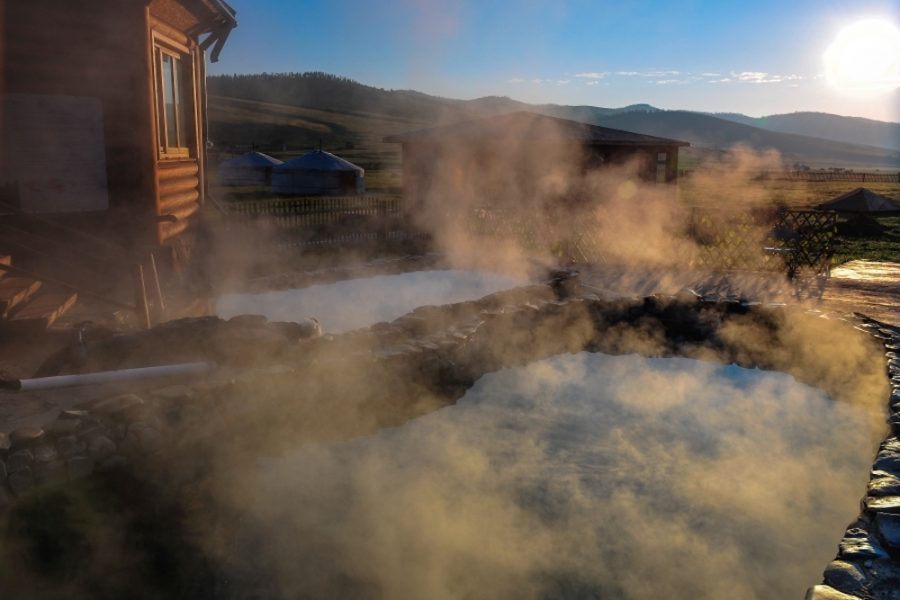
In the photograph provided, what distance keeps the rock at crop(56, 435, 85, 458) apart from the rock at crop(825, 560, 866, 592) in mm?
5232

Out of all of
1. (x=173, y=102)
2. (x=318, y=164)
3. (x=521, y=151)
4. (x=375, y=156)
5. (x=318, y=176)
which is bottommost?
A: (x=318, y=176)

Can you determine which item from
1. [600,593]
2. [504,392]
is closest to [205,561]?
[600,593]

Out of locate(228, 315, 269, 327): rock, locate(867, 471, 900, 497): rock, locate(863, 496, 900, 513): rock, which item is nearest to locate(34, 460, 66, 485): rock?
locate(228, 315, 269, 327): rock

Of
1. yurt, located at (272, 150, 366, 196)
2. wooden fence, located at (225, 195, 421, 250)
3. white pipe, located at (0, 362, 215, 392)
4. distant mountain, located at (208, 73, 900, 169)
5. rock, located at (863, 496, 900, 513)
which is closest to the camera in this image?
rock, located at (863, 496, 900, 513)

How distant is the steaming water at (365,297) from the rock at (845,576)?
628 cm

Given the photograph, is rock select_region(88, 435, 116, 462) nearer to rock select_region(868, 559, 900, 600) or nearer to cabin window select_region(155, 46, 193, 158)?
rock select_region(868, 559, 900, 600)

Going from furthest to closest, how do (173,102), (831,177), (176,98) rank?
1. (831,177)
2. (176,98)
3. (173,102)

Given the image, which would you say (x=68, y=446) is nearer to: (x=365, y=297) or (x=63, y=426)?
(x=63, y=426)

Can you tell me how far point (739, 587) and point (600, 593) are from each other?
907mm

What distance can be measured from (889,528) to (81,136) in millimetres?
9348

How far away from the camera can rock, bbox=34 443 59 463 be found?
512 centimetres

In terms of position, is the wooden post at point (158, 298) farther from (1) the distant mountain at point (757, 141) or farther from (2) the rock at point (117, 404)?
(1) the distant mountain at point (757, 141)

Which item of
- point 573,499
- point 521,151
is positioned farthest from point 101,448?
point 521,151

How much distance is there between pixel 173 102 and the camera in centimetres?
1068
